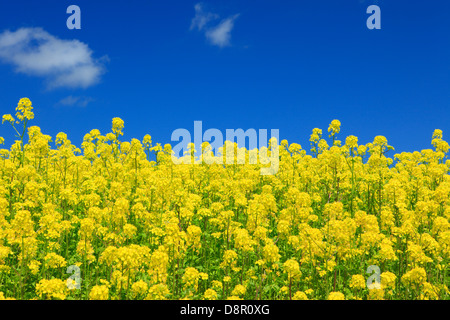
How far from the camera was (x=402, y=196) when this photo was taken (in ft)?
37.5

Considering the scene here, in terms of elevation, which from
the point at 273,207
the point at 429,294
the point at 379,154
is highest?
the point at 379,154

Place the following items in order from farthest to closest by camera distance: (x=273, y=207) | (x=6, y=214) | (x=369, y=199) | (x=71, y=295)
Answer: (x=369, y=199) → (x=273, y=207) → (x=6, y=214) → (x=71, y=295)

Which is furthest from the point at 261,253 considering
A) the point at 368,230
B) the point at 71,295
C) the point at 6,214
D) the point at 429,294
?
the point at 6,214

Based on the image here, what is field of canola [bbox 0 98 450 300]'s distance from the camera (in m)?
7.74

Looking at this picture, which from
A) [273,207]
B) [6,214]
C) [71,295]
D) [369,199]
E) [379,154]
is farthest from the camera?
[379,154]

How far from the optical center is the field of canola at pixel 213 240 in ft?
25.4

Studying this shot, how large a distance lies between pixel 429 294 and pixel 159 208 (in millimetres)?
7219

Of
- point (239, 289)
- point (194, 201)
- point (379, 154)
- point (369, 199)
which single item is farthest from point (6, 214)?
point (379, 154)

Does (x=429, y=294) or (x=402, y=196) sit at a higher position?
(x=402, y=196)

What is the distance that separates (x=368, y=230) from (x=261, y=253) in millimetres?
2876

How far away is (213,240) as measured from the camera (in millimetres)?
10250

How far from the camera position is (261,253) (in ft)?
29.6

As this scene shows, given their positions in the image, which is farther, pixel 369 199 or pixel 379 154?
pixel 379 154
